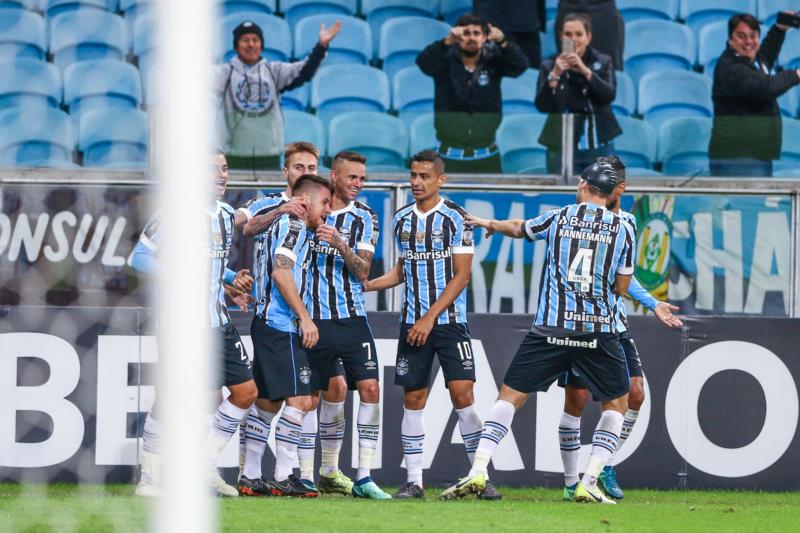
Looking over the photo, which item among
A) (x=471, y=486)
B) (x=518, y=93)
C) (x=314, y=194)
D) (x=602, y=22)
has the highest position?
(x=602, y=22)

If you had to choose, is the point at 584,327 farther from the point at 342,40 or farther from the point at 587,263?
the point at 342,40

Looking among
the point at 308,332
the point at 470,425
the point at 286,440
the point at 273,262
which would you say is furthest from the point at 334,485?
the point at 273,262

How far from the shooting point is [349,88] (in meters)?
10.7

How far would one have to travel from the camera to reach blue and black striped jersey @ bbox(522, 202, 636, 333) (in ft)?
22.7

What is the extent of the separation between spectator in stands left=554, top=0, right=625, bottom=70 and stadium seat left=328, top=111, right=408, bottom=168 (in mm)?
1958

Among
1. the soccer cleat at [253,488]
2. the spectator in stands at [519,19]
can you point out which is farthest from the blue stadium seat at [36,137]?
the spectator in stands at [519,19]

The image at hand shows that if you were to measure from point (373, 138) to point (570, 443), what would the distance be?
2.81 meters

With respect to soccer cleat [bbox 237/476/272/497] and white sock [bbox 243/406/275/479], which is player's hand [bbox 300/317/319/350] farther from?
soccer cleat [bbox 237/476/272/497]

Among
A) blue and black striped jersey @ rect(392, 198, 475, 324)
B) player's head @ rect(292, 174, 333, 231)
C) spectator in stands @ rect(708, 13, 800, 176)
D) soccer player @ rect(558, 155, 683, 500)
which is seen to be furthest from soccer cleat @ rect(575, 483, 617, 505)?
spectator in stands @ rect(708, 13, 800, 176)

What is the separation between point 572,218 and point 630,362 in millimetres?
1120

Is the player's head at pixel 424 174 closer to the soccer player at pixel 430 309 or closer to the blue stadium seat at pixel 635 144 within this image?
the soccer player at pixel 430 309

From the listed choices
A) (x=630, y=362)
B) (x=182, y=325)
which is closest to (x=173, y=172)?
(x=182, y=325)

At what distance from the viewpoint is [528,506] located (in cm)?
670

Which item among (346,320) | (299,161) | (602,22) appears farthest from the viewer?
(602,22)
